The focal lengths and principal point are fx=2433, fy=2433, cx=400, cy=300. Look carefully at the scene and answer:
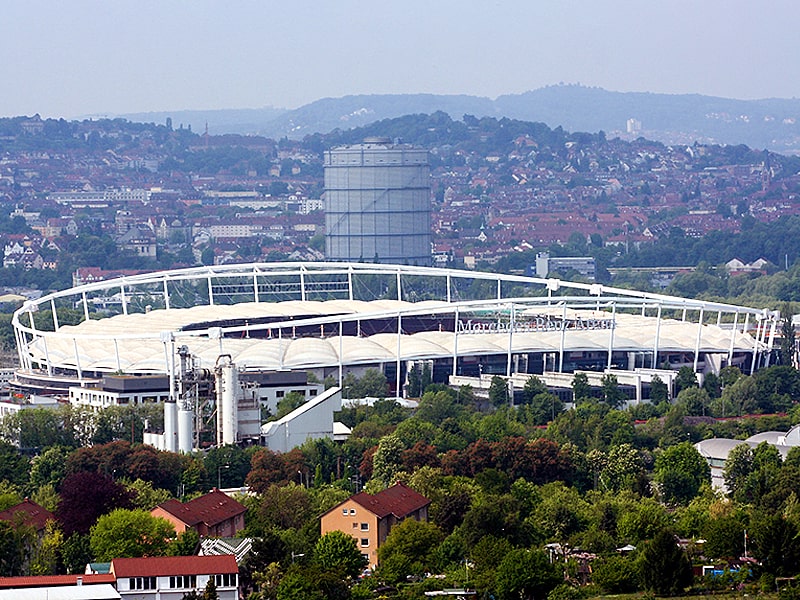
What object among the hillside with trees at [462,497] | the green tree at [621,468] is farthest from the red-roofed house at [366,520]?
the green tree at [621,468]

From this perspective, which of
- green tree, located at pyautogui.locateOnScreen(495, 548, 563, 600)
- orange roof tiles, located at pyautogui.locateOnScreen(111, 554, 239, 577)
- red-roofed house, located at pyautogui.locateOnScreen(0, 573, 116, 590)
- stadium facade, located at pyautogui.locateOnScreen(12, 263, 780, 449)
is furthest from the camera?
stadium facade, located at pyautogui.locateOnScreen(12, 263, 780, 449)

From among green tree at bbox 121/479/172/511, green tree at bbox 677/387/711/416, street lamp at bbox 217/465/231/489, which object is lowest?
green tree at bbox 677/387/711/416

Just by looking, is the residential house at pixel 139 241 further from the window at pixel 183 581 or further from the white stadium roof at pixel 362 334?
the window at pixel 183 581

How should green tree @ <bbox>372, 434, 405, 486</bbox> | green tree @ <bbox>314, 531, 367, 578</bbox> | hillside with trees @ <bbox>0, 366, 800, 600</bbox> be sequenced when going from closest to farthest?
1. hillside with trees @ <bbox>0, 366, 800, 600</bbox>
2. green tree @ <bbox>314, 531, 367, 578</bbox>
3. green tree @ <bbox>372, 434, 405, 486</bbox>

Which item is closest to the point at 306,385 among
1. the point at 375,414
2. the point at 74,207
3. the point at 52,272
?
the point at 375,414

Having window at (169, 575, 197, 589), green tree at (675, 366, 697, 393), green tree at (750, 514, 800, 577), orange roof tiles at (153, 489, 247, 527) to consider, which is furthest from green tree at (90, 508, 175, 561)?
green tree at (675, 366, 697, 393)

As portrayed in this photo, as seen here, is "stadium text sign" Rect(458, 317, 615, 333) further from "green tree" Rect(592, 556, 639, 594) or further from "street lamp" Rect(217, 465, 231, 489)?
"green tree" Rect(592, 556, 639, 594)
